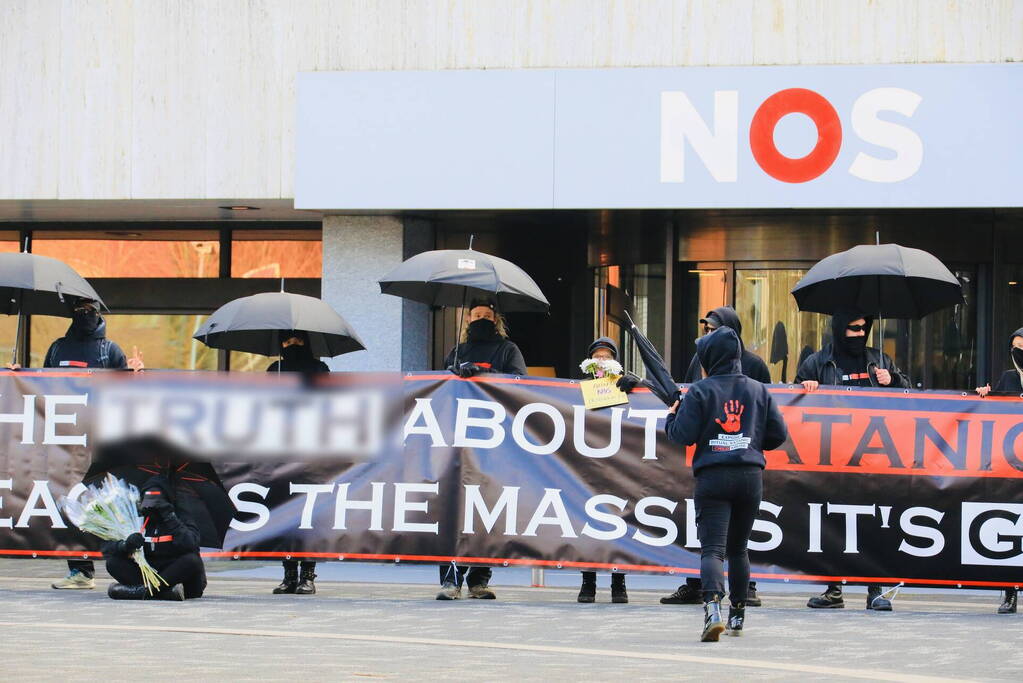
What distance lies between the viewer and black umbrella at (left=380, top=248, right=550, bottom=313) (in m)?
11.5

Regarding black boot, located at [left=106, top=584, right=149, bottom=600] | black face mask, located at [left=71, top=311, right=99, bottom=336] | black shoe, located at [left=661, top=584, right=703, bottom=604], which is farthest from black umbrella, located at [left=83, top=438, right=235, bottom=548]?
black shoe, located at [left=661, top=584, right=703, bottom=604]

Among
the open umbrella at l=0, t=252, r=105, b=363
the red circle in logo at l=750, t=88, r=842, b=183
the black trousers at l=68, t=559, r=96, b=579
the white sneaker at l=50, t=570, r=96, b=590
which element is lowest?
the white sneaker at l=50, t=570, r=96, b=590

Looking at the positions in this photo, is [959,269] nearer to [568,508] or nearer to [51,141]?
[568,508]

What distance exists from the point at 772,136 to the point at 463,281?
428 cm

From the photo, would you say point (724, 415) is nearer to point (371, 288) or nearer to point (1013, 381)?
point (1013, 381)

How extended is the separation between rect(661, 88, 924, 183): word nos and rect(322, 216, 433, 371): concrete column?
2821 millimetres

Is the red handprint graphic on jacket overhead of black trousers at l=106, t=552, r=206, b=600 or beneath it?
overhead

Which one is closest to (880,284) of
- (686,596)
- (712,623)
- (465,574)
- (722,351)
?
(686,596)

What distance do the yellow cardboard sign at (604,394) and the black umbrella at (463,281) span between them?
83 centimetres

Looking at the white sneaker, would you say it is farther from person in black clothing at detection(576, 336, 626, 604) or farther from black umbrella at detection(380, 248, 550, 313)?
person in black clothing at detection(576, 336, 626, 604)

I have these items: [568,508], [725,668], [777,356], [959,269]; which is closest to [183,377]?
[568,508]

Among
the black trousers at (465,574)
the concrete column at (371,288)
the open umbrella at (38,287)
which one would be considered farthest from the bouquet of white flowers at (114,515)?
the concrete column at (371,288)

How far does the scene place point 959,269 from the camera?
52.2 ft

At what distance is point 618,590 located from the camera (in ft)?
37.2
